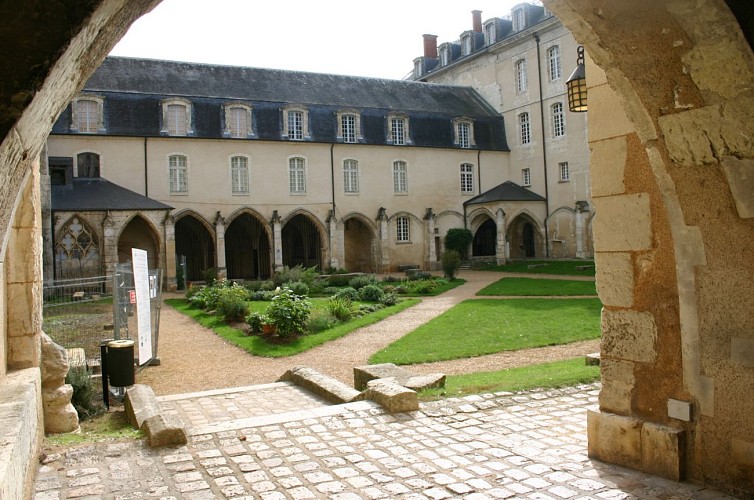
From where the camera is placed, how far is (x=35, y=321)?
487 centimetres

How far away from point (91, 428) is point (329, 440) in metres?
2.54

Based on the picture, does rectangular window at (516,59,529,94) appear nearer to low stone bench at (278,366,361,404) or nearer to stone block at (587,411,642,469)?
low stone bench at (278,366,361,404)

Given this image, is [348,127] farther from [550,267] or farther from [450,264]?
[550,267]

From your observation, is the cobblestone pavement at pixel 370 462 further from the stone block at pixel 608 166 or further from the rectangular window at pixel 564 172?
the rectangular window at pixel 564 172

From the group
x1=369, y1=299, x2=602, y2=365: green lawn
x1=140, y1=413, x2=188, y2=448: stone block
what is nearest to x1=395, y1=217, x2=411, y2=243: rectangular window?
x1=369, y1=299, x2=602, y2=365: green lawn

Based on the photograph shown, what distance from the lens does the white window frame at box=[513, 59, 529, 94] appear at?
95.1ft

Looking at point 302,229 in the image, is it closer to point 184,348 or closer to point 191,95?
point 191,95

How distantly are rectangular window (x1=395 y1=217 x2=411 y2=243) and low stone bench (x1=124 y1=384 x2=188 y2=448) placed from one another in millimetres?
22577

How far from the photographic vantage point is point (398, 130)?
2847 centimetres

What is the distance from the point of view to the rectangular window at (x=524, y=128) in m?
29.2

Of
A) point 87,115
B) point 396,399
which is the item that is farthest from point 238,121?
point 396,399

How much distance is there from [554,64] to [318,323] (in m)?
19.9

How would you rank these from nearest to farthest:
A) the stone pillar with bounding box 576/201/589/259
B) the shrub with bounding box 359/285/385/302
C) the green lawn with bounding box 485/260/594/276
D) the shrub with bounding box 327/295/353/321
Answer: the shrub with bounding box 327/295/353/321 < the shrub with bounding box 359/285/385/302 < the green lawn with bounding box 485/260/594/276 < the stone pillar with bounding box 576/201/589/259

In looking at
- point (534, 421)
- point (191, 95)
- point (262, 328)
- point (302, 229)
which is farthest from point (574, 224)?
point (534, 421)
